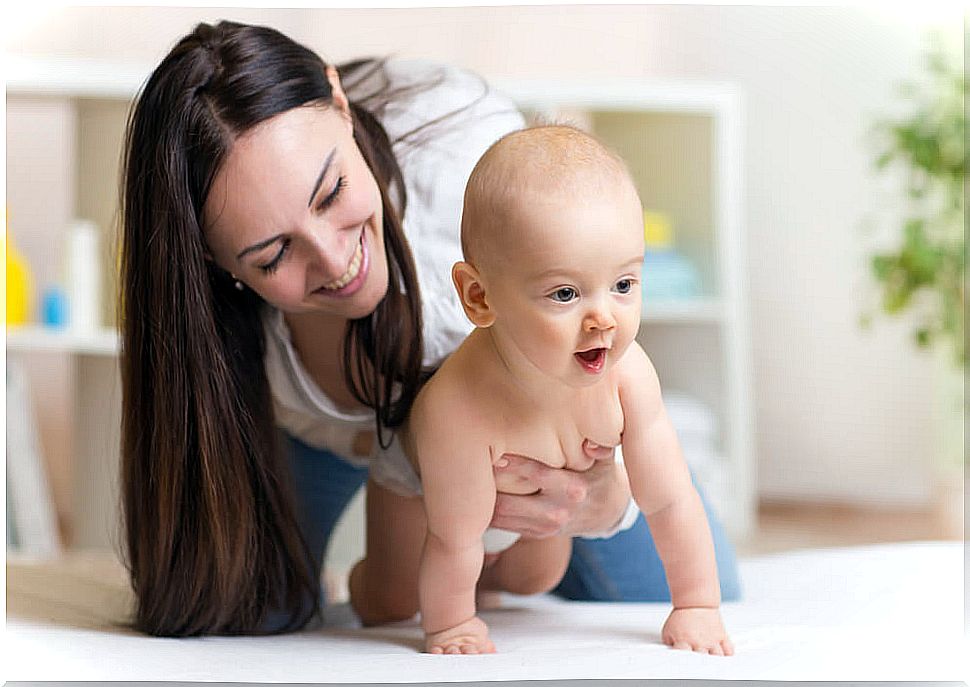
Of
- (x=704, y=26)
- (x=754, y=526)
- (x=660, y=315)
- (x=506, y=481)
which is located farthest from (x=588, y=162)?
(x=704, y=26)

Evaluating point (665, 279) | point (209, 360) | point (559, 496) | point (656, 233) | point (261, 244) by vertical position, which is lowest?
point (665, 279)

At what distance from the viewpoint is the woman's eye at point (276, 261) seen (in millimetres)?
865

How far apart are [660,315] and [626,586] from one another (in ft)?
3.99

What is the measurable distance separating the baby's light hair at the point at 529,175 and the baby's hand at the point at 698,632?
1.03 ft

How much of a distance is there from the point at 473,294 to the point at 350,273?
6.8 inches

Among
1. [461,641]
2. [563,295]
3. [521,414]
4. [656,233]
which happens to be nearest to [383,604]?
[461,641]

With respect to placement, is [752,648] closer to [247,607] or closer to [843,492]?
[247,607]

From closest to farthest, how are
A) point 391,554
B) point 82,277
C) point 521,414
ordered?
1. point 521,414
2. point 391,554
3. point 82,277

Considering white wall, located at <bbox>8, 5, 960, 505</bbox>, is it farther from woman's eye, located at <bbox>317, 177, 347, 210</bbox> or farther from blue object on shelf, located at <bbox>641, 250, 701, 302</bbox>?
woman's eye, located at <bbox>317, 177, 347, 210</bbox>

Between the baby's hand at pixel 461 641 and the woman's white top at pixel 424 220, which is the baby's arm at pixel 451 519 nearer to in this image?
the baby's hand at pixel 461 641

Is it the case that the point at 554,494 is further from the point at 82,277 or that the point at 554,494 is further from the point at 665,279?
the point at 82,277

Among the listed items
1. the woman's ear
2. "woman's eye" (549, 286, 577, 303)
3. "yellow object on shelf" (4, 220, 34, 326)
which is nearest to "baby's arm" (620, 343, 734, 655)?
"woman's eye" (549, 286, 577, 303)

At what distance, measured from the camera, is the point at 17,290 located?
233 centimetres

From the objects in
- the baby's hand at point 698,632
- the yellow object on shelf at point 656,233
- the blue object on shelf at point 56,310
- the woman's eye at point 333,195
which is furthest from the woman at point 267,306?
the blue object on shelf at point 56,310
